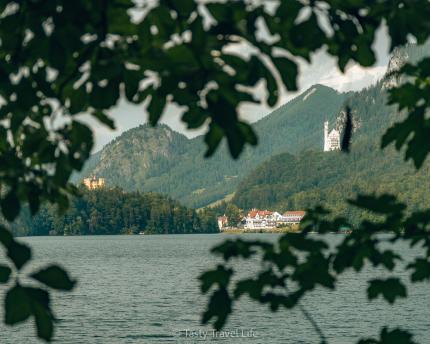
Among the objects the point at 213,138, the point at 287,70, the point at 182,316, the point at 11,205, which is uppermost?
the point at 287,70

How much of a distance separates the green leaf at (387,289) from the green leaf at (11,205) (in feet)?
8.24

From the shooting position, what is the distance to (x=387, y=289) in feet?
17.8

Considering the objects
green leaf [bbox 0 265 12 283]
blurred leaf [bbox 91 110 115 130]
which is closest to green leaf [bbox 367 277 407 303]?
blurred leaf [bbox 91 110 115 130]

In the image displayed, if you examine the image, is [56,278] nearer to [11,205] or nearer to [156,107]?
[11,205]

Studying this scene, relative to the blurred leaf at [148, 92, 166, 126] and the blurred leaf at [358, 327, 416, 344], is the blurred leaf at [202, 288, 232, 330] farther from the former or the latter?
the blurred leaf at [148, 92, 166, 126]

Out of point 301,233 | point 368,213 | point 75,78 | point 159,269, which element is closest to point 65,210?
point 75,78

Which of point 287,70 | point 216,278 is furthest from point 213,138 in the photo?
point 216,278

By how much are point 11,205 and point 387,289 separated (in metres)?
2.58

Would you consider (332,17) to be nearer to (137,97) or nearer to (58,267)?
(137,97)

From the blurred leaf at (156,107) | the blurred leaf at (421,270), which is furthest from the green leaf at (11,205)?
the blurred leaf at (421,270)

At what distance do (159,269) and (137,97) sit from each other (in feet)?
475

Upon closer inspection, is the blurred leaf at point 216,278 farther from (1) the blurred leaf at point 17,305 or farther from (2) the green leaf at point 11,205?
(1) the blurred leaf at point 17,305

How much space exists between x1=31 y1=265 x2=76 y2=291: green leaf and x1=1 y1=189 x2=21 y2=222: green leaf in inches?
25.0

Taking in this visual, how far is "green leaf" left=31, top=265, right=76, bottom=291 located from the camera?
3543mm
